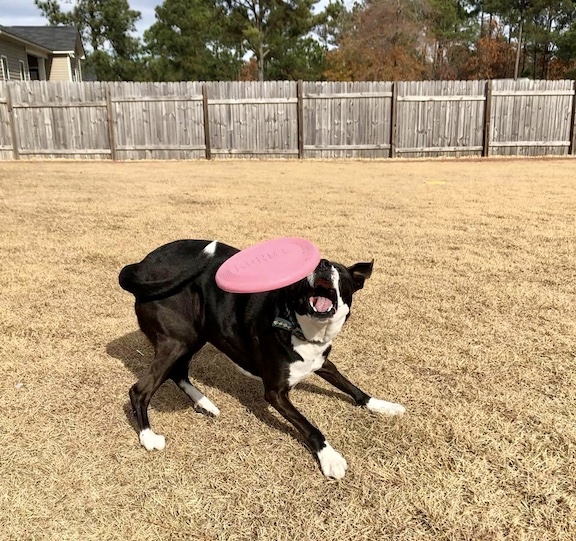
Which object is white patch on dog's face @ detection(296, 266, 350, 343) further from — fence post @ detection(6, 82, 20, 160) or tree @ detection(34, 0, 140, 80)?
tree @ detection(34, 0, 140, 80)

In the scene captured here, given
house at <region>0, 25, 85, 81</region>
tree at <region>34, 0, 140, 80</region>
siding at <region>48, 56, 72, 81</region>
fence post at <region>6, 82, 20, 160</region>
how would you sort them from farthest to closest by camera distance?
1. tree at <region>34, 0, 140, 80</region>
2. siding at <region>48, 56, 72, 81</region>
3. house at <region>0, 25, 85, 81</region>
4. fence post at <region>6, 82, 20, 160</region>

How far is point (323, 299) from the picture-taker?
7.76 feet

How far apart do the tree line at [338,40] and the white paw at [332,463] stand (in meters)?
30.7

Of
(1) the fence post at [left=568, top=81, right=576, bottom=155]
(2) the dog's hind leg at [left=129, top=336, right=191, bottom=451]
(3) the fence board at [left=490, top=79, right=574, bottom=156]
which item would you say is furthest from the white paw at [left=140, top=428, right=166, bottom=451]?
(1) the fence post at [left=568, top=81, right=576, bottom=155]

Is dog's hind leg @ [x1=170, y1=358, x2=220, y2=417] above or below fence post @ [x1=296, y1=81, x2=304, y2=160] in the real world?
below

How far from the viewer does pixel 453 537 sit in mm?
2033

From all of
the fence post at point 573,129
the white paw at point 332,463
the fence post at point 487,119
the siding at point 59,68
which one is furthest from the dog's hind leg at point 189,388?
the siding at point 59,68

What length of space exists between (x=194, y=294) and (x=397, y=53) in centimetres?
3459

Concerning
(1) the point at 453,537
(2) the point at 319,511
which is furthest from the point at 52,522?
(1) the point at 453,537

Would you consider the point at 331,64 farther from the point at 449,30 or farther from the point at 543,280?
the point at 543,280

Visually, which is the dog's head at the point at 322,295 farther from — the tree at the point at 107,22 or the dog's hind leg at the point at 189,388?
the tree at the point at 107,22

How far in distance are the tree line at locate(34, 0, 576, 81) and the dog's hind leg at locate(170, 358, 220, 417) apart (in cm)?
3001

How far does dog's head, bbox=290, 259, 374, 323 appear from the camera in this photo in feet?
7.68

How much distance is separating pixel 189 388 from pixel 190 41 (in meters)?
35.7
